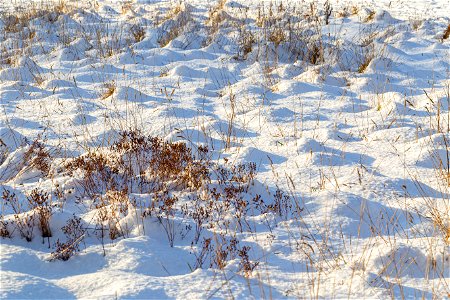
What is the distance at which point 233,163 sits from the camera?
3908 millimetres

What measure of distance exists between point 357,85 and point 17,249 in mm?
4308

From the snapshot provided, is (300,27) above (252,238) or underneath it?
above

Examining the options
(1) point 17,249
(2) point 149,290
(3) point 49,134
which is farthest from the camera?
(3) point 49,134

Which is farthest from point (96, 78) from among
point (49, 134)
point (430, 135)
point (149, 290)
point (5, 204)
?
point (149, 290)

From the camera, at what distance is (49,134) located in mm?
4625

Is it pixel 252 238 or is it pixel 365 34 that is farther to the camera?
pixel 365 34

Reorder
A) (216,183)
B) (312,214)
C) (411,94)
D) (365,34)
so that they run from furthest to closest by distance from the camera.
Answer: (365,34) → (411,94) → (216,183) → (312,214)

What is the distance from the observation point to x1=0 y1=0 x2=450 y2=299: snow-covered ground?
2.49m

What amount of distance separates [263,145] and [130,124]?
1228 mm

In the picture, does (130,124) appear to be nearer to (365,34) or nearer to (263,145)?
(263,145)

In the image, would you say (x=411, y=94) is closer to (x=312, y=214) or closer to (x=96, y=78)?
(x=312, y=214)

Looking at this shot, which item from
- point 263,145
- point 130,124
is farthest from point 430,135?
point 130,124

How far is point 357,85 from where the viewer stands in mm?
5906

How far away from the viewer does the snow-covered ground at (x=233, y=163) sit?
2490 mm
